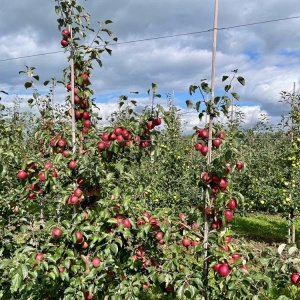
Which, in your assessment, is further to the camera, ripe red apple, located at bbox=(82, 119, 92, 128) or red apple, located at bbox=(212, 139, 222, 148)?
ripe red apple, located at bbox=(82, 119, 92, 128)

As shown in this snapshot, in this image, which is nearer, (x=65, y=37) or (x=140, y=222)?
(x=140, y=222)

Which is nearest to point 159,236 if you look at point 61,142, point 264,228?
point 61,142

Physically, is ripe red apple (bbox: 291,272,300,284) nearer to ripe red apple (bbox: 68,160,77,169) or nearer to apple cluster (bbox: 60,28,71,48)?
ripe red apple (bbox: 68,160,77,169)

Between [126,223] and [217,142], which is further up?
[217,142]

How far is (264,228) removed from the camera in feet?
32.2

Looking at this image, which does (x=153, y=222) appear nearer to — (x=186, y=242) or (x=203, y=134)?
(x=186, y=242)

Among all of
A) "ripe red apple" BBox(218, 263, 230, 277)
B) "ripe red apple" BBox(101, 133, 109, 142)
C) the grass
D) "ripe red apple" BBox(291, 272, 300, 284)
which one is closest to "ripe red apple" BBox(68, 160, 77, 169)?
"ripe red apple" BBox(101, 133, 109, 142)

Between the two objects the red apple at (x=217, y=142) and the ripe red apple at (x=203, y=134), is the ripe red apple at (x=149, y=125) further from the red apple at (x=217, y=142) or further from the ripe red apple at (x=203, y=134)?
the red apple at (x=217, y=142)

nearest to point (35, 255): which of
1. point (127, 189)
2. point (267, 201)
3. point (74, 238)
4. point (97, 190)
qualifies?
point (74, 238)

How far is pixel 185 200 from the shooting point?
7422mm

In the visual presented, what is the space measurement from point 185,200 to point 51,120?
478 cm

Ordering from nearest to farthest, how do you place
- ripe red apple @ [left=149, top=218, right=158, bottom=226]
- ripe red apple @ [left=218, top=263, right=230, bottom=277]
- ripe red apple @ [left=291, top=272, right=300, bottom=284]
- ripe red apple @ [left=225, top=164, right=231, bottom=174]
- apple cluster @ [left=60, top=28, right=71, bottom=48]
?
ripe red apple @ [left=291, top=272, right=300, bottom=284] < ripe red apple @ [left=218, top=263, right=230, bottom=277] < ripe red apple @ [left=225, top=164, right=231, bottom=174] < ripe red apple @ [left=149, top=218, right=158, bottom=226] < apple cluster @ [left=60, top=28, right=71, bottom=48]

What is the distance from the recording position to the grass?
28.3ft

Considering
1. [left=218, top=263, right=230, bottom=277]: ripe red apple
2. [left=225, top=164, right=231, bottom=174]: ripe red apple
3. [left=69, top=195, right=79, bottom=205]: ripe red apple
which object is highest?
[left=225, top=164, right=231, bottom=174]: ripe red apple
